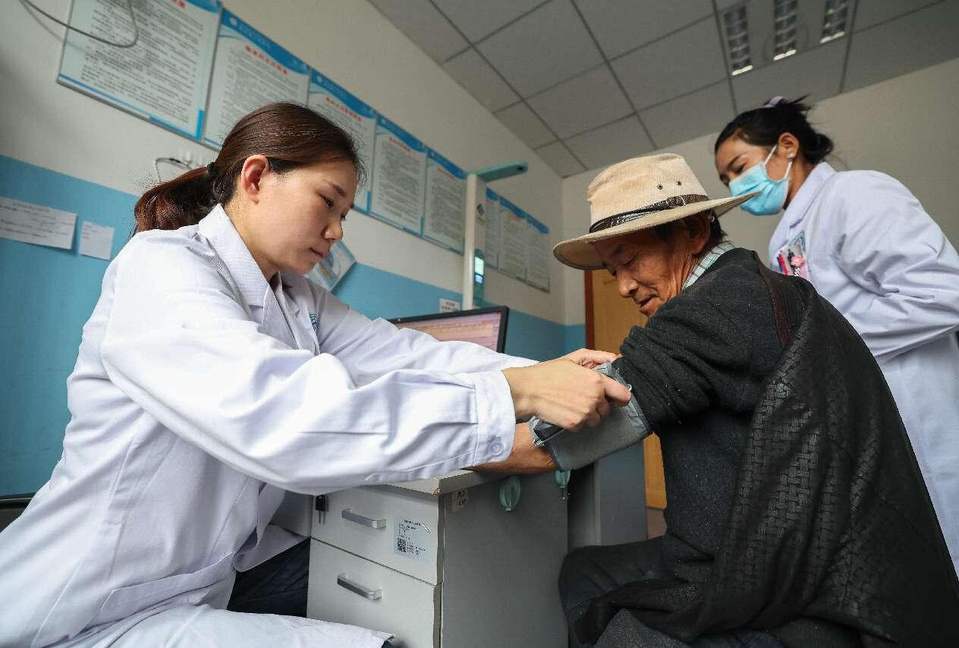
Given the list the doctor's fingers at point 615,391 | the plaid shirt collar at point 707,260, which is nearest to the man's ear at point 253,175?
the doctor's fingers at point 615,391

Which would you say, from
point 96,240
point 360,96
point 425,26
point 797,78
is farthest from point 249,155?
point 797,78

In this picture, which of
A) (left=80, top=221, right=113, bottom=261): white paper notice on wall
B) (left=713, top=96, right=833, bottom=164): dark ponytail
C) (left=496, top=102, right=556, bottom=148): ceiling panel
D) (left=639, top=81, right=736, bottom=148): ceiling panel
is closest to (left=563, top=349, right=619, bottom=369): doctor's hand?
(left=713, top=96, right=833, bottom=164): dark ponytail

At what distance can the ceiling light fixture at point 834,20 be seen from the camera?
2.15 metres

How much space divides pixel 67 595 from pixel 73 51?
131 centimetres

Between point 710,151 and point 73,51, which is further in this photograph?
point 710,151

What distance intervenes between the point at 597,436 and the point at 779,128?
1332 mm

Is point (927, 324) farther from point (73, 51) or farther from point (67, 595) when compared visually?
point (73, 51)

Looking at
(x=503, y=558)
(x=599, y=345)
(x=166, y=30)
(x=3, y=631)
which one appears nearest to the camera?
(x=3, y=631)

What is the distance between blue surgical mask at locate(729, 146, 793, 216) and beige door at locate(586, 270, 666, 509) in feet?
5.73

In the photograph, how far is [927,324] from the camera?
3.49 feet

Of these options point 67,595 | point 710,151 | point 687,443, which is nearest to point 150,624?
point 67,595

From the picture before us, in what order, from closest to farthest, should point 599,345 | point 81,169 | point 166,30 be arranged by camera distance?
point 81,169 < point 166,30 < point 599,345

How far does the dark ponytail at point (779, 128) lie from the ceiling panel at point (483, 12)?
1225 millimetres

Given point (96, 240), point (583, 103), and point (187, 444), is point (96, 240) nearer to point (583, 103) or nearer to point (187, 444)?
point (187, 444)
